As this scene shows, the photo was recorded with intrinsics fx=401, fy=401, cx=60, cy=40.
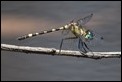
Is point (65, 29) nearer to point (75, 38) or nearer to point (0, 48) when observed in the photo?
point (75, 38)

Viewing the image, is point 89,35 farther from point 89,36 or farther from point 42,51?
point 42,51

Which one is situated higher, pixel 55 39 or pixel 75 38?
pixel 75 38

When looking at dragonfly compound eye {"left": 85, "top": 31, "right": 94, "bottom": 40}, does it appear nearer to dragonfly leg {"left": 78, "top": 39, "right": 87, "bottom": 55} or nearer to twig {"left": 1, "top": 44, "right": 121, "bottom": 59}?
dragonfly leg {"left": 78, "top": 39, "right": 87, "bottom": 55}

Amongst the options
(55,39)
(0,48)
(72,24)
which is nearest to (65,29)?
(72,24)

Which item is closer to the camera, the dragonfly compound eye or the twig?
the twig

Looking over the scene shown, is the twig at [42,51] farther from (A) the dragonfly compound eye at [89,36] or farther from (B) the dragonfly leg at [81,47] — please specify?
(A) the dragonfly compound eye at [89,36]

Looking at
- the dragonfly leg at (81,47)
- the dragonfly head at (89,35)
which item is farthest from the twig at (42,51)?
the dragonfly head at (89,35)

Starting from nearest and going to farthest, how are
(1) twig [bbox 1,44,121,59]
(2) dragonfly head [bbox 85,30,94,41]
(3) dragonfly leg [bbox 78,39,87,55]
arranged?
1. (1) twig [bbox 1,44,121,59]
2. (3) dragonfly leg [bbox 78,39,87,55]
3. (2) dragonfly head [bbox 85,30,94,41]

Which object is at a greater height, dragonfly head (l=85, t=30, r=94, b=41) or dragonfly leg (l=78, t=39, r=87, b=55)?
dragonfly head (l=85, t=30, r=94, b=41)

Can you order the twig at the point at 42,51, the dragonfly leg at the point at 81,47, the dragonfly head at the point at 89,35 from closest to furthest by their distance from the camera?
the twig at the point at 42,51 → the dragonfly leg at the point at 81,47 → the dragonfly head at the point at 89,35

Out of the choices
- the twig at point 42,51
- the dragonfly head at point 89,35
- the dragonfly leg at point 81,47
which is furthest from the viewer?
the dragonfly head at point 89,35

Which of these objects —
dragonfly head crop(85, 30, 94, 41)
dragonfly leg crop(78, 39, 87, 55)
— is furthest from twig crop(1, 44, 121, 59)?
dragonfly head crop(85, 30, 94, 41)
